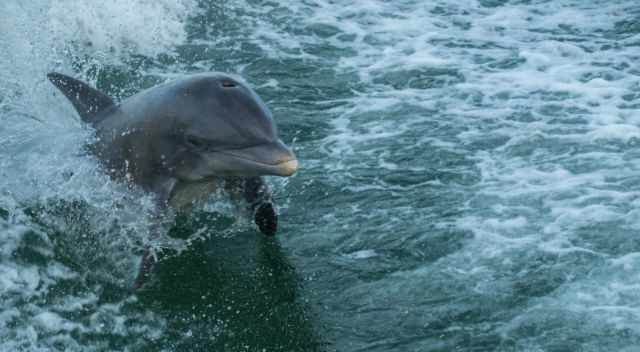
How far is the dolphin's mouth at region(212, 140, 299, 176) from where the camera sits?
871cm

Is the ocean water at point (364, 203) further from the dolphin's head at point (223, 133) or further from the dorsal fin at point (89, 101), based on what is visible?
the dolphin's head at point (223, 133)

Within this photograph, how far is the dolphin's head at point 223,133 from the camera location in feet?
29.1

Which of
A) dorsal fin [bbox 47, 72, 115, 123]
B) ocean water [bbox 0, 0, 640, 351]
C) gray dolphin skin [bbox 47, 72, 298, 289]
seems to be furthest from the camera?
dorsal fin [bbox 47, 72, 115, 123]

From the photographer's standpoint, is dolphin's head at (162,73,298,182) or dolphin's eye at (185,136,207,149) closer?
dolphin's head at (162,73,298,182)

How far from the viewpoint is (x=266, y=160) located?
8773mm

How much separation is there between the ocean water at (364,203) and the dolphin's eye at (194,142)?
763mm

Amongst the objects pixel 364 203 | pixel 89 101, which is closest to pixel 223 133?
pixel 89 101

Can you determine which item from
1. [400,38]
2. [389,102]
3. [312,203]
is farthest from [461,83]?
[312,203]

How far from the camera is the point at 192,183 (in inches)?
384

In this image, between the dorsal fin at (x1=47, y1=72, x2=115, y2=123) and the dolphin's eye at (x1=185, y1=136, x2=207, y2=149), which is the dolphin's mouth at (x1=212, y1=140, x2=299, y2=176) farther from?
the dorsal fin at (x1=47, y1=72, x2=115, y2=123)

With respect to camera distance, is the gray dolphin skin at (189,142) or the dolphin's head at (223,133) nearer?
the dolphin's head at (223,133)

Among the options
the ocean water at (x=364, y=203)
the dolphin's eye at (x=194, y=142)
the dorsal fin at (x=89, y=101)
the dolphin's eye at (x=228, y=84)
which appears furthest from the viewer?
the dorsal fin at (x=89, y=101)

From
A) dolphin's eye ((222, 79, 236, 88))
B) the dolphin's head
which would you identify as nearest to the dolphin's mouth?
the dolphin's head

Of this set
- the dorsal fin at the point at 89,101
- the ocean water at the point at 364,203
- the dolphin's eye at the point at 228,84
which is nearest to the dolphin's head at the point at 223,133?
the dolphin's eye at the point at 228,84
